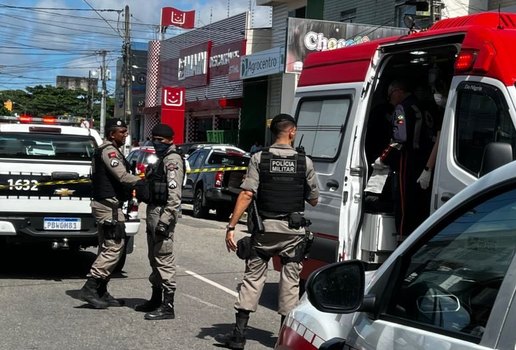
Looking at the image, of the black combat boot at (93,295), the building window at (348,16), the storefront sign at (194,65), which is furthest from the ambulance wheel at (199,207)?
the storefront sign at (194,65)

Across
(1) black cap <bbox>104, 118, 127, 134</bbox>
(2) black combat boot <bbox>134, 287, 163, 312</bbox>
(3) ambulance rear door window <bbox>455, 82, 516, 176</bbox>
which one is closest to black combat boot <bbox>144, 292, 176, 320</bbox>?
(2) black combat boot <bbox>134, 287, 163, 312</bbox>

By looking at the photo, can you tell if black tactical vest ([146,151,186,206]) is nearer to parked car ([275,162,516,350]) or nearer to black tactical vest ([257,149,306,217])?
black tactical vest ([257,149,306,217])

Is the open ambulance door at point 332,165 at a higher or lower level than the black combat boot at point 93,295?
higher

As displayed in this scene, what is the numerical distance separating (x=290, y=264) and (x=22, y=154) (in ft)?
14.3

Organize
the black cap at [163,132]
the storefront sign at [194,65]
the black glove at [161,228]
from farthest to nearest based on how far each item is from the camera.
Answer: the storefront sign at [194,65] → the black cap at [163,132] → the black glove at [161,228]

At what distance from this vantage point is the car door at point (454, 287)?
219 cm

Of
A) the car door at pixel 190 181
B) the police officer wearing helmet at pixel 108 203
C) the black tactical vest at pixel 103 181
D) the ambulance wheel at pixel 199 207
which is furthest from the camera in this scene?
the car door at pixel 190 181

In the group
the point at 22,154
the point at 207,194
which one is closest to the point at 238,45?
the point at 207,194

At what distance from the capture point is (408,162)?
6883mm

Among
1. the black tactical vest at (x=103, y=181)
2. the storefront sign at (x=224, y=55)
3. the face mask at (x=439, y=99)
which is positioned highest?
the storefront sign at (x=224, y=55)

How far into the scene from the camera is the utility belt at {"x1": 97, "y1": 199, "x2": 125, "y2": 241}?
779cm

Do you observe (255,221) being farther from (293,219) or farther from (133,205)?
(133,205)

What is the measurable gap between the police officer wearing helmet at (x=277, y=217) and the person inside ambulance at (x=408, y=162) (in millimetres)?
1067

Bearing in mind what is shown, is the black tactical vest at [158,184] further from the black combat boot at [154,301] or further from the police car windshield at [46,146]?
the police car windshield at [46,146]
